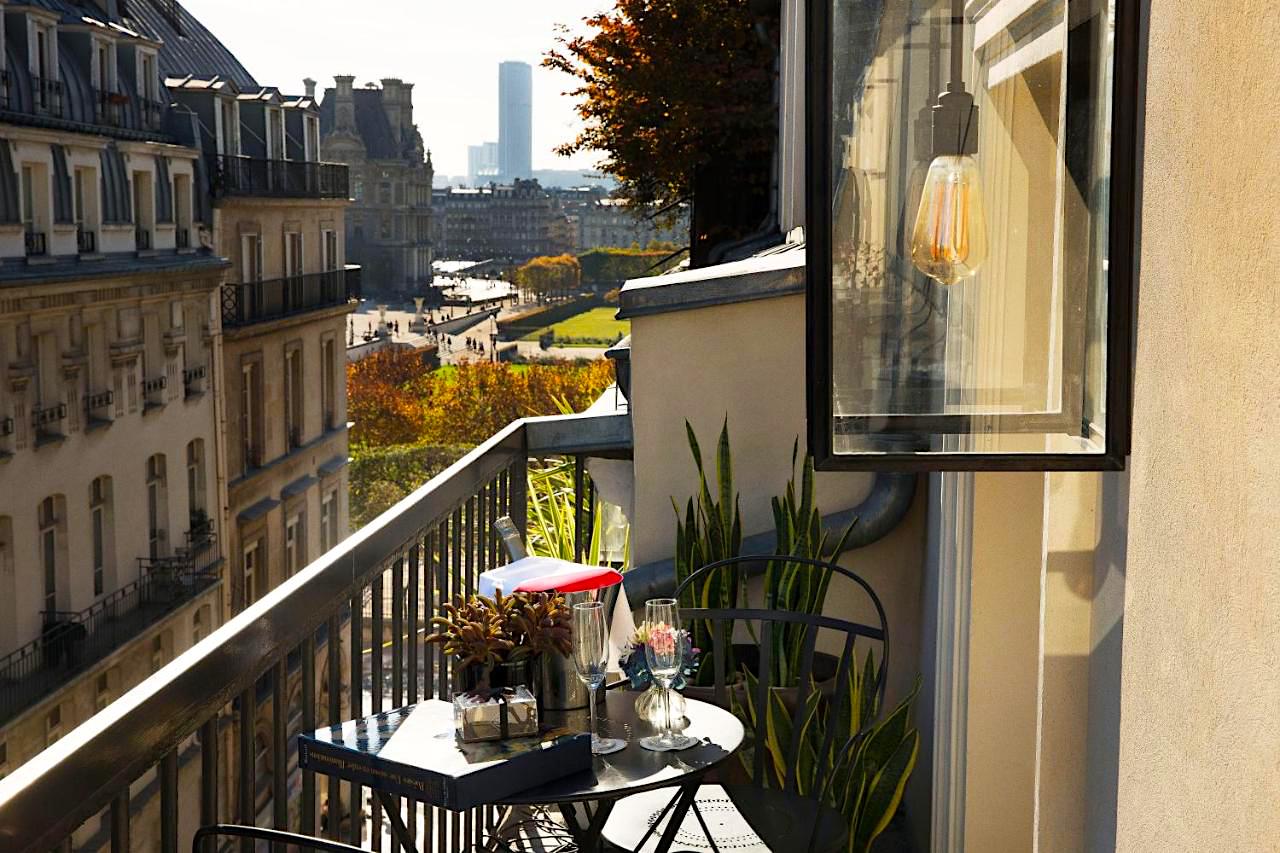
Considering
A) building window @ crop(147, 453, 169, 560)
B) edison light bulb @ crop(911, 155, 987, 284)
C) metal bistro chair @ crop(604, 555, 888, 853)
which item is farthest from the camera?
building window @ crop(147, 453, 169, 560)

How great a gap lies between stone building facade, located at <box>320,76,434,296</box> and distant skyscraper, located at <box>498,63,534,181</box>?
2375cm

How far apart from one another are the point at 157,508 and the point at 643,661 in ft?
75.3

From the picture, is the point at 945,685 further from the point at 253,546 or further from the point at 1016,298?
the point at 253,546

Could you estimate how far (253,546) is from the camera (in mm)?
27422

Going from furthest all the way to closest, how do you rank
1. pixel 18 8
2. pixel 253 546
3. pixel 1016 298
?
pixel 253 546
pixel 18 8
pixel 1016 298

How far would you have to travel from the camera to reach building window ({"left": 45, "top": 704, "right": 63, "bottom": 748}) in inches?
831

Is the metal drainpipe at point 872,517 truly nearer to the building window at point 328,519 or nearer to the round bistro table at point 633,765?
the round bistro table at point 633,765

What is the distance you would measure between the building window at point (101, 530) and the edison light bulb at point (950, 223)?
22.0 metres

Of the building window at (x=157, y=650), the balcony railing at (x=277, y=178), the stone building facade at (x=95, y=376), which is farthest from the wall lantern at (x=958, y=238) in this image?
the balcony railing at (x=277, y=178)

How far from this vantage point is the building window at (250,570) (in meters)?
27.3

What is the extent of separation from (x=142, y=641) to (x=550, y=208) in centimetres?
1218

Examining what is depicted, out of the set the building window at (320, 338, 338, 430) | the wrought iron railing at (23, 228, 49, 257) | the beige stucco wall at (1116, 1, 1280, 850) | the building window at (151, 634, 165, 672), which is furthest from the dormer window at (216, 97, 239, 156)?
the beige stucco wall at (1116, 1, 1280, 850)

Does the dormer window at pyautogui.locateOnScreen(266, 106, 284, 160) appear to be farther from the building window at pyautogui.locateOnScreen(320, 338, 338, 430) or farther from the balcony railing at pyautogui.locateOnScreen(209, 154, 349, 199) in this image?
the building window at pyautogui.locateOnScreen(320, 338, 338, 430)

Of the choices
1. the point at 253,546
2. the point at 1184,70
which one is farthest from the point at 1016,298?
the point at 253,546
